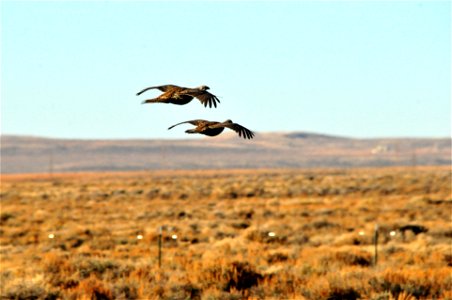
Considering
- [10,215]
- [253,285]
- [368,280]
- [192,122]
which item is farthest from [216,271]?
[10,215]

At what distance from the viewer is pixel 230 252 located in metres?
24.6

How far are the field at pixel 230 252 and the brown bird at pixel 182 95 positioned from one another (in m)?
9.16

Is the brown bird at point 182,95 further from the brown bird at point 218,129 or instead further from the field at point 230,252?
the field at point 230,252

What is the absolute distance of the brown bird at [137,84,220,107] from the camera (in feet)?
18.8

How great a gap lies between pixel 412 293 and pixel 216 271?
3.56 metres

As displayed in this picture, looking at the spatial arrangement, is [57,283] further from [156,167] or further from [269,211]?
[156,167]

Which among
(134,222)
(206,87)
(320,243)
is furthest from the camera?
(134,222)

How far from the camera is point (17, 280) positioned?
1591cm

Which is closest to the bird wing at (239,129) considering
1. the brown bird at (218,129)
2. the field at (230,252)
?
the brown bird at (218,129)

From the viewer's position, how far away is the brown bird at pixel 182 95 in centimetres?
573

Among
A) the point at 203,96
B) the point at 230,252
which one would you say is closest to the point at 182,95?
the point at 203,96

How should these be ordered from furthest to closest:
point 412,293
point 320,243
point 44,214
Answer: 1. point 44,214
2. point 320,243
3. point 412,293

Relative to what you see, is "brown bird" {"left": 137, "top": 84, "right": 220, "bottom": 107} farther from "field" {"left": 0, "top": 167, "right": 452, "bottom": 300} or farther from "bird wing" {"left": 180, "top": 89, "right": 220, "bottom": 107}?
"field" {"left": 0, "top": 167, "right": 452, "bottom": 300}

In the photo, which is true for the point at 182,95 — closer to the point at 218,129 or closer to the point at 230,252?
the point at 218,129
